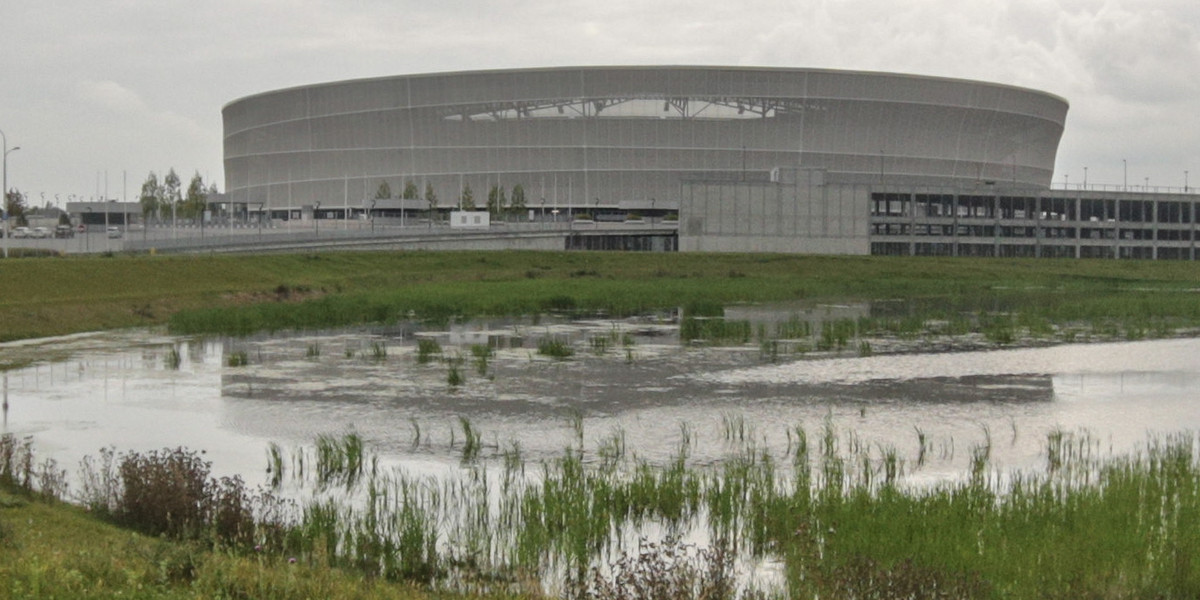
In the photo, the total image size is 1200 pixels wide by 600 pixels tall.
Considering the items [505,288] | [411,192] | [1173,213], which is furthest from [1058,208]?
[505,288]

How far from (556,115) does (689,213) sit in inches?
1173

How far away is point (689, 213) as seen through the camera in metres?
124

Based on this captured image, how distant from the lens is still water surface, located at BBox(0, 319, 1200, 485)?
82.3ft

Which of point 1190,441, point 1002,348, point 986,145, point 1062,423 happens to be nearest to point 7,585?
point 1190,441

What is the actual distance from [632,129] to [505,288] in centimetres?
7638

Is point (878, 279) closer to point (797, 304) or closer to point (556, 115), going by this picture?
point (797, 304)

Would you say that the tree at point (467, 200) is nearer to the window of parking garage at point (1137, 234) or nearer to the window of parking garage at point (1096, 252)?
the window of parking garage at point (1096, 252)

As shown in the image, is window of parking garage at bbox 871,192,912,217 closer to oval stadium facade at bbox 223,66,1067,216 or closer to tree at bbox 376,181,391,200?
oval stadium facade at bbox 223,66,1067,216

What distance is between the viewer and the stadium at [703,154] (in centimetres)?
13425

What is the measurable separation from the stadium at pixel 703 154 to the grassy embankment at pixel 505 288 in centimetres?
2492

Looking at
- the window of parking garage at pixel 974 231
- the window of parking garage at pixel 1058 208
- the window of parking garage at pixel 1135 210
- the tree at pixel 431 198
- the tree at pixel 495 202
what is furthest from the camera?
the tree at pixel 431 198

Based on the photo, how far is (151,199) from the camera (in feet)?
470

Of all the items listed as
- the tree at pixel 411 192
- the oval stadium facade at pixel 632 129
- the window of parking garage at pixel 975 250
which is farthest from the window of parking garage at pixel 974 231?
the tree at pixel 411 192

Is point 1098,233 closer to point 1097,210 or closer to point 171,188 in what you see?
point 1097,210
